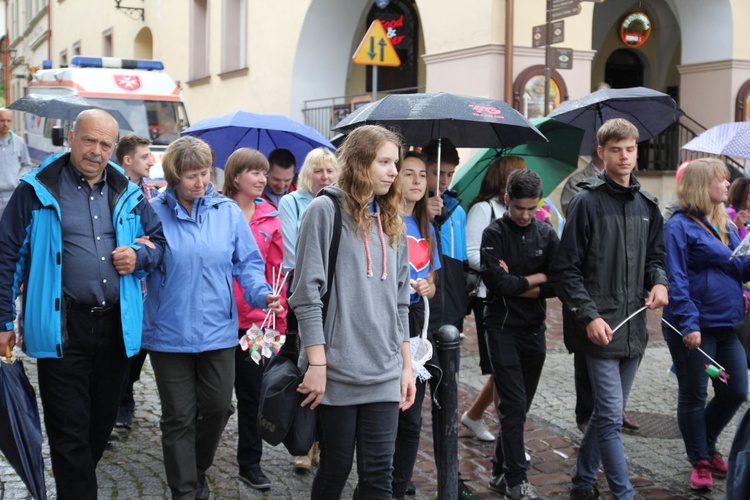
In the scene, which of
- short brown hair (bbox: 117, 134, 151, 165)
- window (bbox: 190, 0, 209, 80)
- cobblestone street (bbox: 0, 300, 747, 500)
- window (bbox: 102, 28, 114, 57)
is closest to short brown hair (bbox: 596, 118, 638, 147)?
cobblestone street (bbox: 0, 300, 747, 500)

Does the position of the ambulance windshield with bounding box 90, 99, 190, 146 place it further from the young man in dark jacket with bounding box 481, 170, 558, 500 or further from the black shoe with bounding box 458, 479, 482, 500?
the black shoe with bounding box 458, 479, 482, 500

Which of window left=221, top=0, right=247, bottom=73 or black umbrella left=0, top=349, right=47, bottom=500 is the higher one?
window left=221, top=0, right=247, bottom=73

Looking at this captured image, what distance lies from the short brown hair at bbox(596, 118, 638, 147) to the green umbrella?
3.86 feet

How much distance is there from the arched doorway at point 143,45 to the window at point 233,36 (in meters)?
6.58

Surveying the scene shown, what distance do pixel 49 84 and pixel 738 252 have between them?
14.0 meters

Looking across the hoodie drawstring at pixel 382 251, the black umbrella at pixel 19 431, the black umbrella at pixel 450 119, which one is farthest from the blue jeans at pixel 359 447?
the black umbrella at pixel 450 119

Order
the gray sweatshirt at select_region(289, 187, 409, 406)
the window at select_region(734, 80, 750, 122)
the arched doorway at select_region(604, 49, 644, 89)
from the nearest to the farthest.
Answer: the gray sweatshirt at select_region(289, 187, 409, 406) < the window at select_region(734, 80, 750, 122) < the arched doorway at select_region(604, 49, 644, 89)

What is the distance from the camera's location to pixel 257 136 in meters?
6.97

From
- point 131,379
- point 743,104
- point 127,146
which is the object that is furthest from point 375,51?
point 743,104

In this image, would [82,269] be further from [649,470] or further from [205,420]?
[649,470]

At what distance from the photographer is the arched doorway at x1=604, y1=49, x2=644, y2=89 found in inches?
808

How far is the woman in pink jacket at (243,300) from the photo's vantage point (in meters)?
5.22

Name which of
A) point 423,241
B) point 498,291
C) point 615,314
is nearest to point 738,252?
point 615,314

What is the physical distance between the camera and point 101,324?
4219mm
